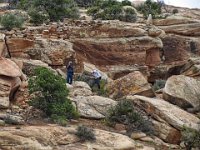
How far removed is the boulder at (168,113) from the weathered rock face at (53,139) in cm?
236

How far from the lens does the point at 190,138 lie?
1533cm

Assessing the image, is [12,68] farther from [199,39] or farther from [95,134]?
[199,39]

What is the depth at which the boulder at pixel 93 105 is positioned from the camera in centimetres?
1656

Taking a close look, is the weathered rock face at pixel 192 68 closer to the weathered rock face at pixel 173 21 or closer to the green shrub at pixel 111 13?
the weathered rock face at pixel 173 21

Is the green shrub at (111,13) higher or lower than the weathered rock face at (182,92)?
higher

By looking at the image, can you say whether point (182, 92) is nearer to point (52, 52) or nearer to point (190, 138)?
point (190, 138)

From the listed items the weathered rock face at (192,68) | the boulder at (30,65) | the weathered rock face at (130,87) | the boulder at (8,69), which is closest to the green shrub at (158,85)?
the weathered rock face at (192,68)

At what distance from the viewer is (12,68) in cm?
1691

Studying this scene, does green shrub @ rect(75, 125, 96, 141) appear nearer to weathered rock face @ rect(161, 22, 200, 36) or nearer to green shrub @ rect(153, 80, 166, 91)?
green shrub @ rect(153, 80, 166, 91)

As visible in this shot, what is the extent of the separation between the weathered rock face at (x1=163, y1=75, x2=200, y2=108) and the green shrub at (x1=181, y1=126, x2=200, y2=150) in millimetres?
2793

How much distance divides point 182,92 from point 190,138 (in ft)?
11.6

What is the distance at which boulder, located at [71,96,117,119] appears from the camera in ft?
54.3

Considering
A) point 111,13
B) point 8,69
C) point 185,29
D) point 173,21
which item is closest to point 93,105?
point 8,69

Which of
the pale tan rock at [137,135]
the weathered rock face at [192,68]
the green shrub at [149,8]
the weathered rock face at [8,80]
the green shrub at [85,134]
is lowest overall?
the pale tan rock at [137,135]
